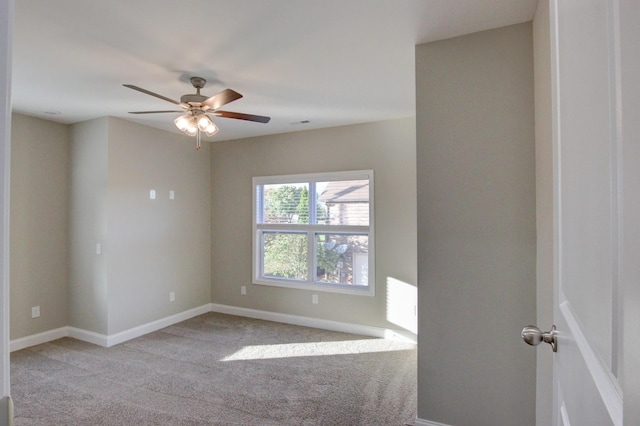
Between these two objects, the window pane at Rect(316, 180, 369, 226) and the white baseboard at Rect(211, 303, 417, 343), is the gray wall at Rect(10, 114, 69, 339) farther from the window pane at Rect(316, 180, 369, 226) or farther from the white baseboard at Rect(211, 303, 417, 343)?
the window pane at Rect(316, 180, 369, 226)

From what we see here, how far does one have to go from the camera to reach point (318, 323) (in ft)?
15.0

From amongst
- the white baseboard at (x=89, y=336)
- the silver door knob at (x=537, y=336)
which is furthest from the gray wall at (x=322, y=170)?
the silver door knob at (x=537, y=336)

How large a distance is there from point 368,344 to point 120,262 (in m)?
3.03

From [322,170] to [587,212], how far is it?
3.98 meters

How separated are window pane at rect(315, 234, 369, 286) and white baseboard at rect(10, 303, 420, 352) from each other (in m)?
0.56

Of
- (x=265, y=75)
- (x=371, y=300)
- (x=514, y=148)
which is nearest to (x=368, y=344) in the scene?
(x=371, y=300)

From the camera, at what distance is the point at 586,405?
2.15 ft

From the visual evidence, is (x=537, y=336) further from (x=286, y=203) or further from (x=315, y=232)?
(x=286, y=203)

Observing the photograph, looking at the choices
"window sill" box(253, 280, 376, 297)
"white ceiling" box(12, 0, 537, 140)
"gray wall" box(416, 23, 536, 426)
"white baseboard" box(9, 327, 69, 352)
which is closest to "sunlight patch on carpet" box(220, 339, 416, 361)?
"window sill" box(253, 280, 376, 297)

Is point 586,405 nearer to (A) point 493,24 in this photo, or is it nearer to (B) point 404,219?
(A) point 493,24

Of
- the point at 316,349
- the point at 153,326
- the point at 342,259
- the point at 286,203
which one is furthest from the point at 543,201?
the point at 153,326

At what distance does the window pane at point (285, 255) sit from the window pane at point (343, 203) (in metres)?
0.47

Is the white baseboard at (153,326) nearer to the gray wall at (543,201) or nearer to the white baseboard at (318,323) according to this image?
the white baseboard at (318,323)

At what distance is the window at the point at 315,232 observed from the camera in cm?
440
